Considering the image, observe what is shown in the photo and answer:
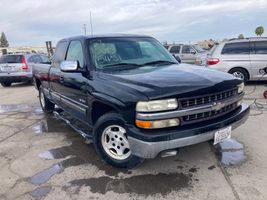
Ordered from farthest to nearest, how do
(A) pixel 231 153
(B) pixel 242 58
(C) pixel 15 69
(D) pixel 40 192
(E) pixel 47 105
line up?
(C) pixel 15 69 < (B) pixel 242 58 < (E) pixel 47 105 < (A) pixel 231 153 < (D) pixel 40 192

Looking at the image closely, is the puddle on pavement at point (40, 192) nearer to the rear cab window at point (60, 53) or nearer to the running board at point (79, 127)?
the running board at point (79, 127)

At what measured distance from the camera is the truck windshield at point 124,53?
14.4ft

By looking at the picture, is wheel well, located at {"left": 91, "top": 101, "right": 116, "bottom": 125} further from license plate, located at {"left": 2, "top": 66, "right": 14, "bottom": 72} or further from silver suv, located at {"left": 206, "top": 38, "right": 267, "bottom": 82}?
license plate, located at {"left": 2, "top": 66, "right": 14, "bottom": 72}

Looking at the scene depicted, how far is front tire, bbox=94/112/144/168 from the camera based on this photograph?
3.68m

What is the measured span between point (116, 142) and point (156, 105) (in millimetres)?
977

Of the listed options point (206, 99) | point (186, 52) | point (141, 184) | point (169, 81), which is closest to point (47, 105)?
point (141, 184)

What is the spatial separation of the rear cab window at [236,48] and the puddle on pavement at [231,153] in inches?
250

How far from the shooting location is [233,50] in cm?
1037

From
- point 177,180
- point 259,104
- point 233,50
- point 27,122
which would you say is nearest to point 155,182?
point 177,180

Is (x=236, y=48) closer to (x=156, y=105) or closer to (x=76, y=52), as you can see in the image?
(x=76, y=52)

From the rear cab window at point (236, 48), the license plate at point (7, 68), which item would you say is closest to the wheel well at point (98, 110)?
the rear cab window at point (236, 48)

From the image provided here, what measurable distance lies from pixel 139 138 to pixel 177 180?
0.83 meters

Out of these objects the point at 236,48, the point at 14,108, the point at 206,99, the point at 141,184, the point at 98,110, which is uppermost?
the point at 236,48

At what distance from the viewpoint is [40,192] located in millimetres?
3406
